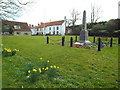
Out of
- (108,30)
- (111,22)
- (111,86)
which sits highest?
(111,22)

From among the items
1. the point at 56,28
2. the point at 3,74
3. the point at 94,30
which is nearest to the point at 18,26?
the point at 56,28

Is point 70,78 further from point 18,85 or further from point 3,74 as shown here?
point 3,74

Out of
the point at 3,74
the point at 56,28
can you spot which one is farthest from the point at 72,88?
the point at 56,28

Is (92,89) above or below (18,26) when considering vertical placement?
below

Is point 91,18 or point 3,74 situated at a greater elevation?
point 91,18

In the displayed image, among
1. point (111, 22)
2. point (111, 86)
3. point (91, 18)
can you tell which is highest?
point (91, 18)

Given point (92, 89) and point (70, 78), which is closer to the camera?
point (92, 89)

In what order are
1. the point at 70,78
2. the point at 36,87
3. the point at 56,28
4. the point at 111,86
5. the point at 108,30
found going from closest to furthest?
the point at 36,87
the point at 111,86
the point at 70,78
the point at 108,30
the point at 56,28

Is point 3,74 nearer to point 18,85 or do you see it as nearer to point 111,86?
point 18,85

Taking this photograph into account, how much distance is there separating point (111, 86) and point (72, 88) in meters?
1.21

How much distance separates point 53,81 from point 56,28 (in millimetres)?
48149

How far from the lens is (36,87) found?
2.59 meters

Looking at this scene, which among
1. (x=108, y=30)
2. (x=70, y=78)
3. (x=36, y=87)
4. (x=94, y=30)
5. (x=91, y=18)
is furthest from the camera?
(x=91, y=18)

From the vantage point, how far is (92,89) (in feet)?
8.60
